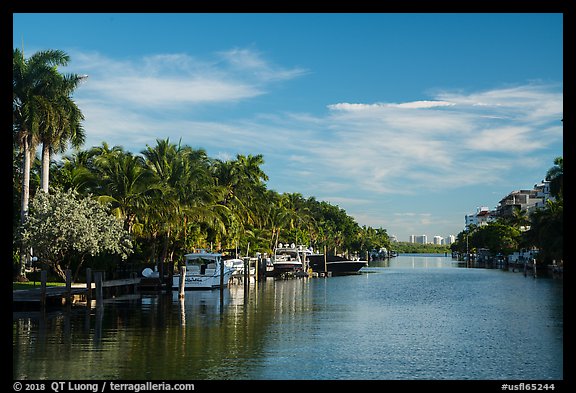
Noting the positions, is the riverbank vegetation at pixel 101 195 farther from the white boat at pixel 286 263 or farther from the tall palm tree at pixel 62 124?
the white boat at pixel 286 263

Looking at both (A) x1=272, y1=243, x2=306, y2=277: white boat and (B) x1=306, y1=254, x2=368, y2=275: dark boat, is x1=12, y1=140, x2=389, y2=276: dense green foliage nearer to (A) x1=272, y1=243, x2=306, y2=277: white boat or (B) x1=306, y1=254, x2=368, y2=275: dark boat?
(A) x1=272, y1=243, x2=306, y2=277: white boat

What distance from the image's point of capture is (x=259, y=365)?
23750mm

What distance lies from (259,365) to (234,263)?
50.9m

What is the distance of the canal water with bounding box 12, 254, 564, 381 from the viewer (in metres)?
22.8

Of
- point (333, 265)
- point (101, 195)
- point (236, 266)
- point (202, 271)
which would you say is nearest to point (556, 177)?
point (333, 265)

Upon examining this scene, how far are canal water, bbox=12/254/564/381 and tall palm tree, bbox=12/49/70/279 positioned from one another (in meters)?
13.0

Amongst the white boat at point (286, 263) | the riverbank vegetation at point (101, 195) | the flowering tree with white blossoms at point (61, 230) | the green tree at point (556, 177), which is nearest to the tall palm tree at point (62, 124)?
the riverbank vegetation at point (101, 195)

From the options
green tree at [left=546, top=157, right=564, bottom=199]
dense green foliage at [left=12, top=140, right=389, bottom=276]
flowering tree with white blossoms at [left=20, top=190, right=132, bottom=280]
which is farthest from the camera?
green tree at [left=546, top=157, right=564, bottom=199]

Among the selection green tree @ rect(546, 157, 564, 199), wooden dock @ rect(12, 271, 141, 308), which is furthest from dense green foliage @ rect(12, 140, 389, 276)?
green tree @ rect(546, 157, 564, 199)

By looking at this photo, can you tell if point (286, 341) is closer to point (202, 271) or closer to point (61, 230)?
point (61, 230)

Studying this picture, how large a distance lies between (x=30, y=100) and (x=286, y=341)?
2918 centimetres

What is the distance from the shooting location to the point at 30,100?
48625 mm
